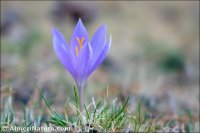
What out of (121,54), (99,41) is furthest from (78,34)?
(121,54)

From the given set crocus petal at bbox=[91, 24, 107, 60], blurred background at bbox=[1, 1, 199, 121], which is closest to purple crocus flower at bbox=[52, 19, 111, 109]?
crocus petal at bbox=[91, 24, 107, 60]

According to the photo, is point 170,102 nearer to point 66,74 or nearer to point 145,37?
point 66,74

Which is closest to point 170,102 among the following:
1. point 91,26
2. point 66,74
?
point 66,74

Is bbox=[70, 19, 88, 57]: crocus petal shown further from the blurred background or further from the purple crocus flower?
the blurred background

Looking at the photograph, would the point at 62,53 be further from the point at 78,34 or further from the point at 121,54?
the point at 121,54

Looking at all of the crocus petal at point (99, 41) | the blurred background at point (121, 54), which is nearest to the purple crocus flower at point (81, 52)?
the crocus petal at point (99, 41)
